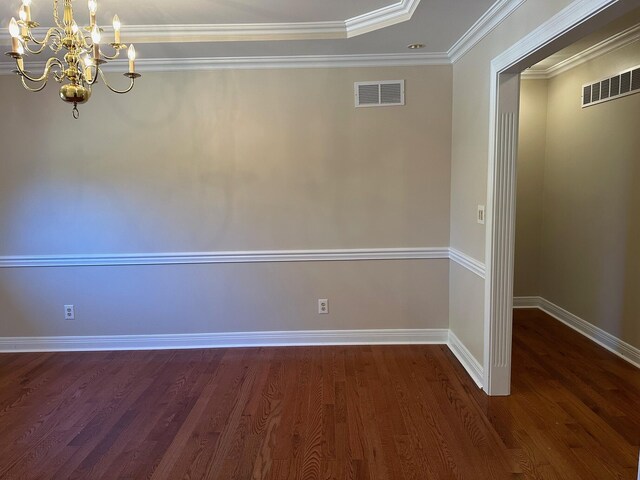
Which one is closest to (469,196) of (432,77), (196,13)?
(432,77)

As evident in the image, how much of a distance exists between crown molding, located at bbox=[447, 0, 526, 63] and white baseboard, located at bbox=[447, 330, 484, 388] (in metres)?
2.22

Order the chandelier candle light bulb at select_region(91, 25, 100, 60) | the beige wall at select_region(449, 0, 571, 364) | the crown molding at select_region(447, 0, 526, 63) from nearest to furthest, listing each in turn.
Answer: the chandelier candle light bulb at select_region(91, 25, 100, 60) < the crown molding at select_region(447, 0, 526, 63) < the beige wall at select_region(449, 0, 571, 364)

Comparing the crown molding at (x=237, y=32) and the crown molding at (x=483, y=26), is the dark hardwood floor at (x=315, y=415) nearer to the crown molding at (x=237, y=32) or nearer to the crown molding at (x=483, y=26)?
the crown molding at (x=483, y=26)

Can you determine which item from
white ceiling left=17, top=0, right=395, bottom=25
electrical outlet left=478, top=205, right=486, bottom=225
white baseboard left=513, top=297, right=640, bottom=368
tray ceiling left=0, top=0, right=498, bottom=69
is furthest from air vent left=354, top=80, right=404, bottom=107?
→ white baseboard left=513, top=297, right=640, bottom=368

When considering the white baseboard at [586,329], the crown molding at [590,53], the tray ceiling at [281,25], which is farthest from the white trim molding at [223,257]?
the crown molding at [590,53]

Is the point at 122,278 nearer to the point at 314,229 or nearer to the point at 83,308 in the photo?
the point at 83,308

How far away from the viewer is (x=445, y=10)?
237cm

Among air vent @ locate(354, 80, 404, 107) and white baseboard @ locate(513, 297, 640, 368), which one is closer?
white baseboard @ locate(513, 297, 640, 368)

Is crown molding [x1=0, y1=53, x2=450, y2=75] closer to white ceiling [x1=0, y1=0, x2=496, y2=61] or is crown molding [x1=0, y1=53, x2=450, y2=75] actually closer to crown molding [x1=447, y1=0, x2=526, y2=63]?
white ceiling [x1=0, y1=0, x2=496, y2=61]

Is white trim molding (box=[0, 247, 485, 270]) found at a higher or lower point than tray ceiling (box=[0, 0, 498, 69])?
lower

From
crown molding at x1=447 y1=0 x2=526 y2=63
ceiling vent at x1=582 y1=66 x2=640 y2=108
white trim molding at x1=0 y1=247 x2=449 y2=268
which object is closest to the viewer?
crown molding at x1=447 y1=0 x2=526 y2=63

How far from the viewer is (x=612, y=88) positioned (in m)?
3.25

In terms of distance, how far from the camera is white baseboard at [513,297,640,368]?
310 centimetres

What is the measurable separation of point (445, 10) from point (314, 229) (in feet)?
6.01
